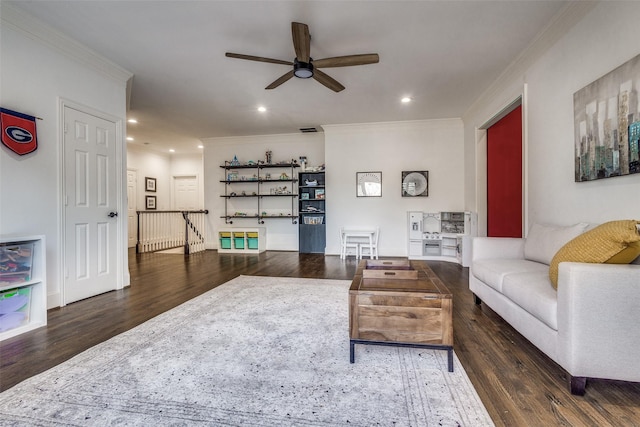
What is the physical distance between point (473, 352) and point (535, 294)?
0.55 metres

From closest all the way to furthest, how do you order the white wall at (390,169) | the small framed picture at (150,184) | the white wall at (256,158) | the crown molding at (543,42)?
the crown molding at (543,42), the white wall at (390,169), the white wall at (256,158), the small framed picture at (150,184)

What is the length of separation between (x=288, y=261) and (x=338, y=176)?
206 cm

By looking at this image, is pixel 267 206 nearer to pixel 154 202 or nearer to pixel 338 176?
pixel 338 176

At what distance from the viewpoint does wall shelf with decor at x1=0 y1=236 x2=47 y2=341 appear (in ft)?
7.07

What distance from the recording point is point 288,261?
519 centimetres

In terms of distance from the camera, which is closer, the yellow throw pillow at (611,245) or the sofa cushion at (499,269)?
the yellow throw pillow at (611,245)

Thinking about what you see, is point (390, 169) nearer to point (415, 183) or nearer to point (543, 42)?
point (415, 183)

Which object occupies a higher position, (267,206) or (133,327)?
(267,206)

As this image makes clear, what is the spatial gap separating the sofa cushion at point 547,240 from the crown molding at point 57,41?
488cm

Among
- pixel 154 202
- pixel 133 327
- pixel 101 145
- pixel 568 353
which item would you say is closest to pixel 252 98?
pixel 101 145

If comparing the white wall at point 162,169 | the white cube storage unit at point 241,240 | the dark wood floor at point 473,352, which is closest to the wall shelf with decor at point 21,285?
the dark wood floor at point 473,352

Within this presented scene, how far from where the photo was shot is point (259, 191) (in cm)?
662

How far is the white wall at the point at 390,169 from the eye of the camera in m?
5.43

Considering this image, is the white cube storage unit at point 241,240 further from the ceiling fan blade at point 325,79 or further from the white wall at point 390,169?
the ceiling fan blade at point 325,79
